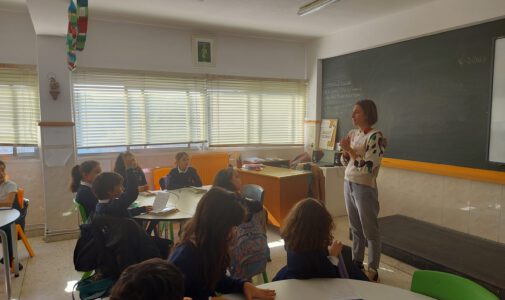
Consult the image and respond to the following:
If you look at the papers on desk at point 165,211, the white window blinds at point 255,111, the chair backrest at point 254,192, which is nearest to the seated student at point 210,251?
the papers on desk at point 165,211

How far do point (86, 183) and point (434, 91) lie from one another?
3.61 meters

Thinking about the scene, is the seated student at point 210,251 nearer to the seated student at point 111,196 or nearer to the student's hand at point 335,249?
the student's hand at point 335,249

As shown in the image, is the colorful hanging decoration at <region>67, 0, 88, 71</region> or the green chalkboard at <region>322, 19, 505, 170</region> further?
the green chalkboard at <region>322, 19, 505, 170</region>

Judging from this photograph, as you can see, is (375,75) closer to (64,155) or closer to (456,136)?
(456,136)

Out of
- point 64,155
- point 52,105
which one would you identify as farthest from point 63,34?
point 64,155

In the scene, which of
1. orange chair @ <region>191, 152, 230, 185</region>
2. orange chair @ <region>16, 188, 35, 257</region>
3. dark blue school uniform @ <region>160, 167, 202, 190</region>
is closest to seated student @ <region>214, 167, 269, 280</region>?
dark blue school uniform @ <region>160, 167, 202, 190</region>

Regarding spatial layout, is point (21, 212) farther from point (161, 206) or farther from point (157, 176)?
point (161, 206)

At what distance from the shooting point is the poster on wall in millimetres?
5285

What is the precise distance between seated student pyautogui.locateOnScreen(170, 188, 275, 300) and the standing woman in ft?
4.98

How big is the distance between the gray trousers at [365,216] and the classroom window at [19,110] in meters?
3.67

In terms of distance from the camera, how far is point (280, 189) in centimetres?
411

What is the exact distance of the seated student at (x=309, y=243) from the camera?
1508 millimetres

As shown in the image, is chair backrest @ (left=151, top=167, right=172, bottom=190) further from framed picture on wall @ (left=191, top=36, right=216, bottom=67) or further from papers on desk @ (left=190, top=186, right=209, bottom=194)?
framed picture on wall @ (left=191, top=36, right=216, bottom=67)

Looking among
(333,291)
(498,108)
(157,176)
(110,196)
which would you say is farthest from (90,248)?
(498,108)
